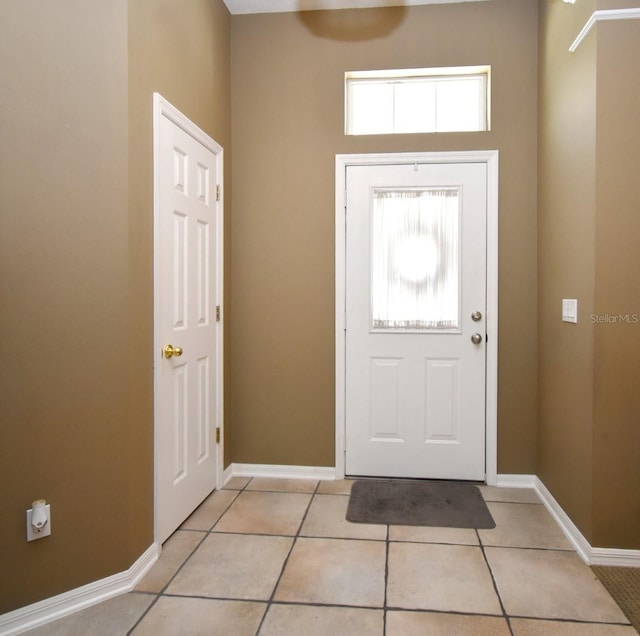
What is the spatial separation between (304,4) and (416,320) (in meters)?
2.08

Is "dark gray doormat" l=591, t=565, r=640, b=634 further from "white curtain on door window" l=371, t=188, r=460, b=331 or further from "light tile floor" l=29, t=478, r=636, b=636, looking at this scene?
"white curtain on door window" l=371, t=188, r=460, b=331

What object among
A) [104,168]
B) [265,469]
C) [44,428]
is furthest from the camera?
[265,469]

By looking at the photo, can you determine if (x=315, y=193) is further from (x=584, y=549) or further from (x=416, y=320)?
(x=584, y=549)

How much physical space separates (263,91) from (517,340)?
88.0 inches

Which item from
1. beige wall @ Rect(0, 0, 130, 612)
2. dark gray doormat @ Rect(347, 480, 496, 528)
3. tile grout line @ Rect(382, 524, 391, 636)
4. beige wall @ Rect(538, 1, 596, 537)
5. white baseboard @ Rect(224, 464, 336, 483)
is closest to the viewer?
beige wall @ Rect(0, 0, 130, 612)

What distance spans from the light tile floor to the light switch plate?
1.06 meters

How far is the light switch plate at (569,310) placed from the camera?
2354 millimetres

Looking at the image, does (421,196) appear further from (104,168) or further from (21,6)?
(21,6)

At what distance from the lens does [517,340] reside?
3041 mm

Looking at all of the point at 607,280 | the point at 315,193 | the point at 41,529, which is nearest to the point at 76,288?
the point at 41,529

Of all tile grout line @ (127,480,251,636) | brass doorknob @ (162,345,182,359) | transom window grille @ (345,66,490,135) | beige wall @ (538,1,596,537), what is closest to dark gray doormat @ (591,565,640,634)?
beige wall @ (538,1,596,537)

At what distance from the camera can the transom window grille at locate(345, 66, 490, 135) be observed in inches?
122

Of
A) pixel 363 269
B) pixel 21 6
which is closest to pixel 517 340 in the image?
pixel 363 269

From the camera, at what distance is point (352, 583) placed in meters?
2.04
